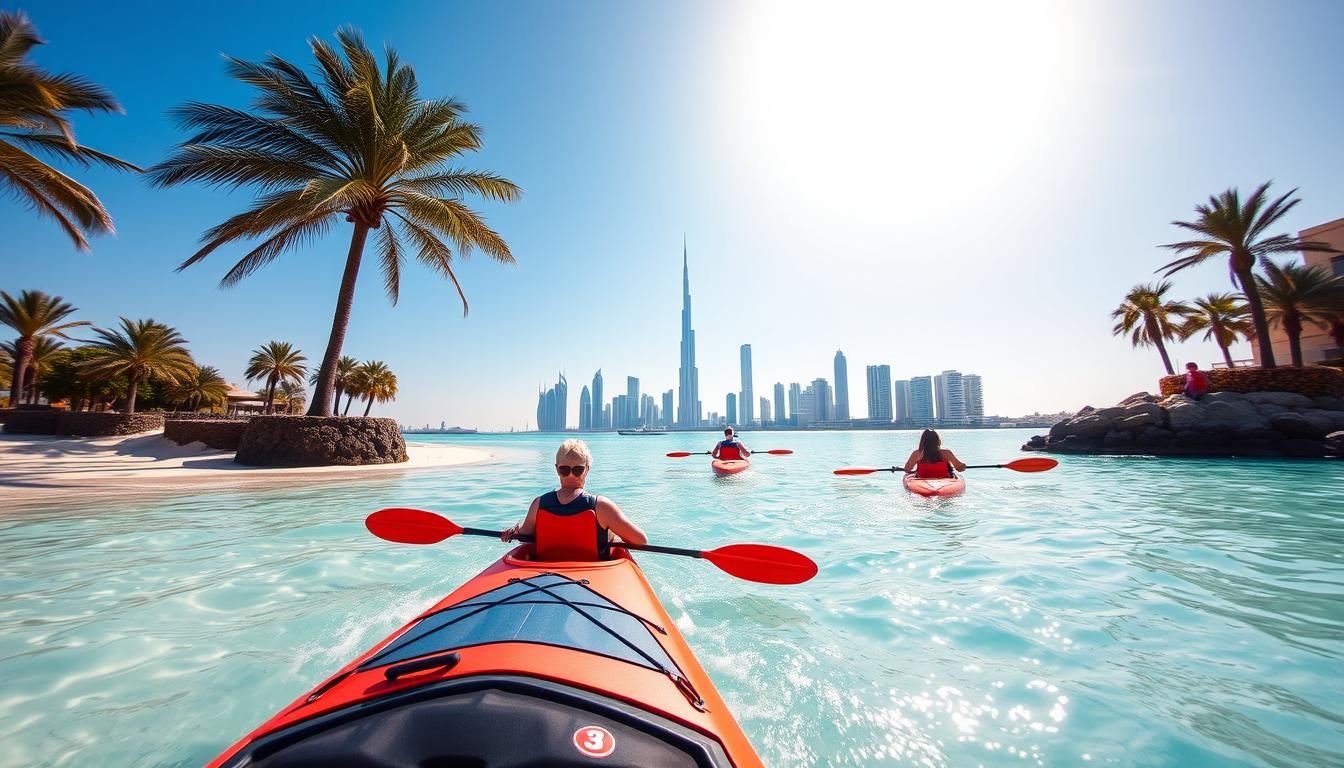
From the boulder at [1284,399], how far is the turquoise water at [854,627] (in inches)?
508

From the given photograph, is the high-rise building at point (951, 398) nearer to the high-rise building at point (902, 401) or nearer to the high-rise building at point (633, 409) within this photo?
the high-rise building at point (902, 401)

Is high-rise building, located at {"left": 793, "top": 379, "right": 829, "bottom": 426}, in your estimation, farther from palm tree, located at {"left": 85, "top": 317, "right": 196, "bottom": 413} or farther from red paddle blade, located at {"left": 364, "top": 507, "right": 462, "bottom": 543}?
red paddle blade, located at {"left": 364, "top": 507, "right": 462, "bottom": 543}

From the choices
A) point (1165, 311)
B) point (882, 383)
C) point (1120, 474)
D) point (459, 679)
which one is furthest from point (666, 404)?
point (459, 679)

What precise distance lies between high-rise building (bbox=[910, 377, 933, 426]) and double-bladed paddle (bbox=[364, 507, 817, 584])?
423 ft

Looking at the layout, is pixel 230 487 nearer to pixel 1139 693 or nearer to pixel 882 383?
pixel 1139 693

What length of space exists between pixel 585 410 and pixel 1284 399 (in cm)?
16499

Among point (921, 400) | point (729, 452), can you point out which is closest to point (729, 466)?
point (729, 452)

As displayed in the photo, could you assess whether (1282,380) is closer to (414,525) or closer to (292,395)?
(414,525)

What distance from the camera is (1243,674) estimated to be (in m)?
3.13

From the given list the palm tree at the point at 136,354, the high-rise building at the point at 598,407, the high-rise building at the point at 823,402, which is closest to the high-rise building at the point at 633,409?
the high-rise building at the point at 598,407

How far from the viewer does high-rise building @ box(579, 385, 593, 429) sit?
16800 centimetres

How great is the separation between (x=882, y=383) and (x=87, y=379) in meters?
135

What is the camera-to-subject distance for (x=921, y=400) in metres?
120

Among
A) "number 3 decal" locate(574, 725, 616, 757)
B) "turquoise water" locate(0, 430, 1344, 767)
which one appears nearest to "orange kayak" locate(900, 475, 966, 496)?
"turquoise water" locate(0, 430, 1344, 767)
